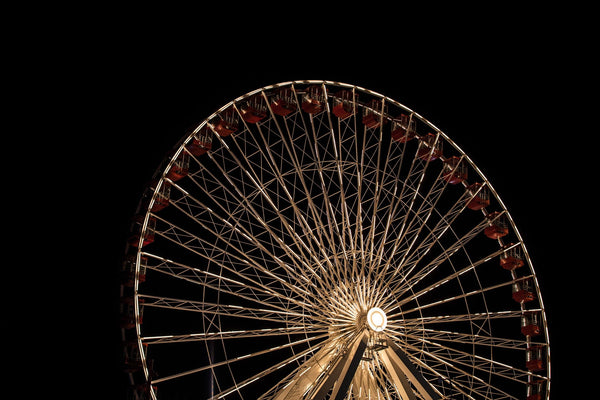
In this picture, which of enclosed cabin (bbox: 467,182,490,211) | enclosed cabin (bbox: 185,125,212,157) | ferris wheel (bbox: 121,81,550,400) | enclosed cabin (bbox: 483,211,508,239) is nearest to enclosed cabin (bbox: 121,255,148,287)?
ferris wheel (bbox: 121,81,550,400)

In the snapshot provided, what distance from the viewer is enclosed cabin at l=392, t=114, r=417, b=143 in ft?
62.8

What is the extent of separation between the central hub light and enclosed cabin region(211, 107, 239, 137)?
19.3 ft

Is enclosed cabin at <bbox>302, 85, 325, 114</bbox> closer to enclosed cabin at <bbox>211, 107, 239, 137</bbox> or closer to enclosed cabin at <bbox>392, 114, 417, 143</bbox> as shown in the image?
enclosed cabin at <bbox>211, 107, 239, 137</bbox>

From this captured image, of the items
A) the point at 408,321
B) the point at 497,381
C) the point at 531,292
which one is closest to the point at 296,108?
the point at 408,321

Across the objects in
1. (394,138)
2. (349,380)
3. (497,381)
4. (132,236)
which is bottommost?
(497,381)

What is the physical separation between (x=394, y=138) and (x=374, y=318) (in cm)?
608

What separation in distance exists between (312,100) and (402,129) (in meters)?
2.98

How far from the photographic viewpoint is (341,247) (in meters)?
16.8

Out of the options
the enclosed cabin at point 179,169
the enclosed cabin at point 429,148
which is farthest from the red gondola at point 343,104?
the enclosed cabin at point 179,169

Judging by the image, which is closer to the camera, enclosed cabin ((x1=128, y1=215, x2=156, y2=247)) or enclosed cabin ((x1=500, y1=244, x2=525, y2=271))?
enclosed cabin ((x1=128, y1=215, x2=156, y2=247))

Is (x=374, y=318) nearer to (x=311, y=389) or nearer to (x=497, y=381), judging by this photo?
(x=311, y=389)

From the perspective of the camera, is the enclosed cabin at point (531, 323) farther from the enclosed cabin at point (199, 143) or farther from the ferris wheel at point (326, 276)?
the enclosed cabin at point (199, 143)

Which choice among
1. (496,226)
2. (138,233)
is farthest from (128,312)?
(496,226)

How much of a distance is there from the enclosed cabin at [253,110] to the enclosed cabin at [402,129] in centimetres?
414
